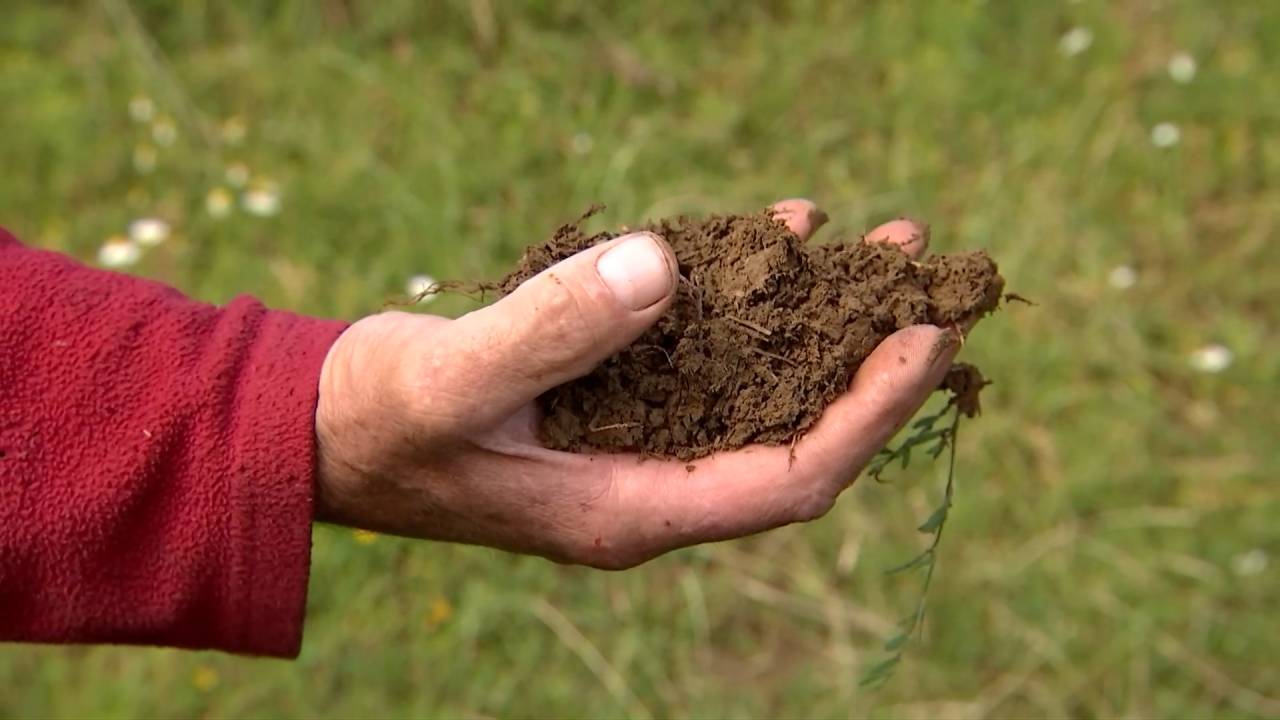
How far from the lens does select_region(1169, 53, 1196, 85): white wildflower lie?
344 centimetres

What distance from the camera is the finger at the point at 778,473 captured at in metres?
1.48

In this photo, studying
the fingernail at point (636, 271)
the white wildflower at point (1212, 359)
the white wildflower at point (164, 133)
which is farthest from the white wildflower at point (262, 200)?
the white wildflower at point (1212, 359)

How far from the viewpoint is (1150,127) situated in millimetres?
3414

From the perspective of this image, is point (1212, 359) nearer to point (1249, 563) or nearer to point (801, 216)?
point (1249, 563)

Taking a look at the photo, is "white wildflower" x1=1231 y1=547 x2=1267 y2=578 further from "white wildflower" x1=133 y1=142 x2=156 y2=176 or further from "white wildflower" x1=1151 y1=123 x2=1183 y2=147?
"white wildflower" x1=133 y1=142 x2=156 y2=176

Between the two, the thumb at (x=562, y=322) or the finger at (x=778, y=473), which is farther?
the finger at (x=778, y=473)

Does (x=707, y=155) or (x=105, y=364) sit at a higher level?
(x=707, y=155)

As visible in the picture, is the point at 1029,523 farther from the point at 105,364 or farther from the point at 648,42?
the point at 105,364

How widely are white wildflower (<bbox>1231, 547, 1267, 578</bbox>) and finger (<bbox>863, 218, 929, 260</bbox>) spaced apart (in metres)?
1.45

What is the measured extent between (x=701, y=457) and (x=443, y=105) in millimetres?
2270

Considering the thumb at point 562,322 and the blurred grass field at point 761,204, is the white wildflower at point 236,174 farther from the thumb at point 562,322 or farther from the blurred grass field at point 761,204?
the thumb at point 562,322

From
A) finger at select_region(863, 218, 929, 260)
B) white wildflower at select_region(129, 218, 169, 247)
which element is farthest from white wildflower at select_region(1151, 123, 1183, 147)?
white wildflower at select_region(129, 218, 169, 247)

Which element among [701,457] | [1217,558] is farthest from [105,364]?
[1217,558]

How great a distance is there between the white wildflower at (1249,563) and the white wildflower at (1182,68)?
1.53 metres
